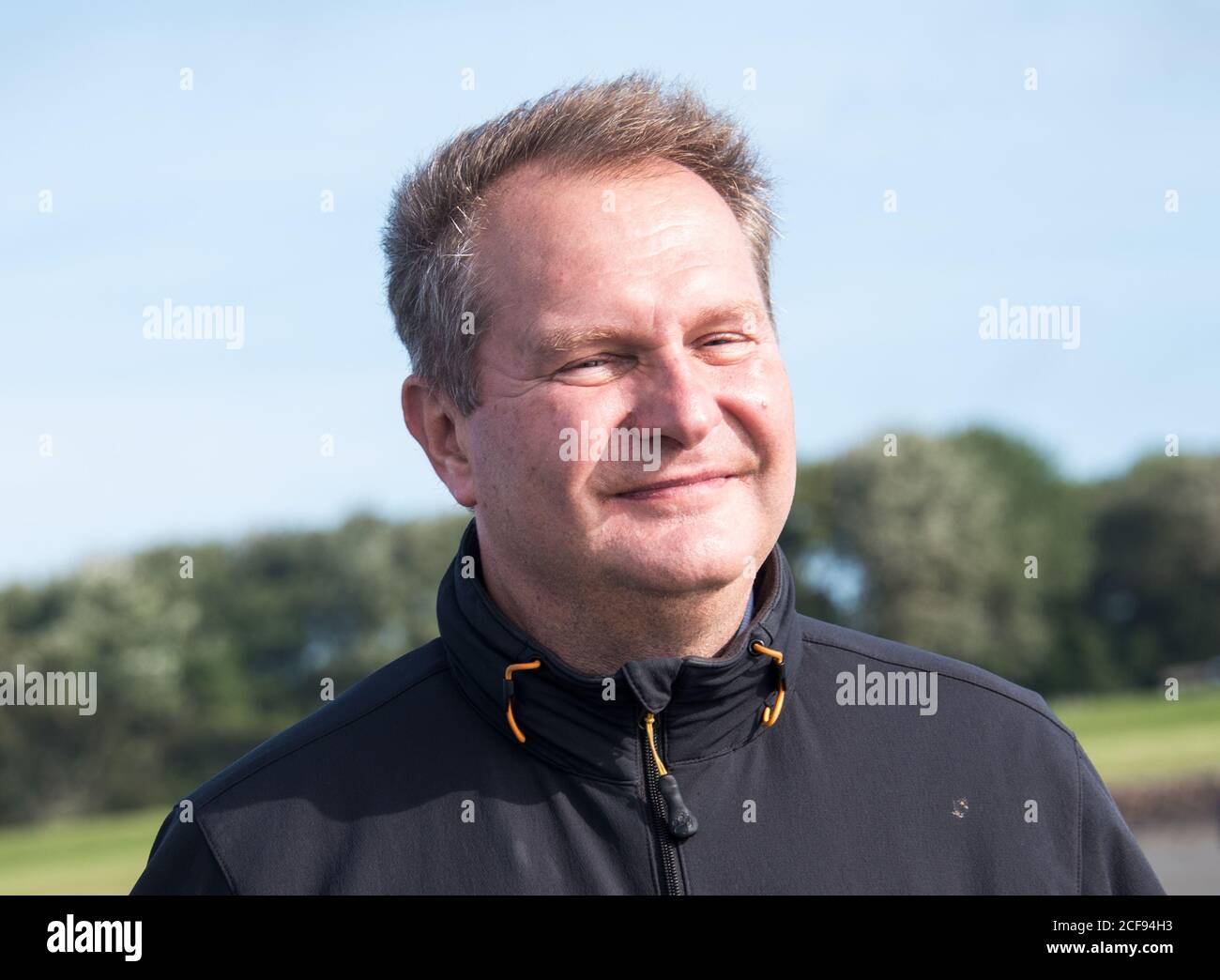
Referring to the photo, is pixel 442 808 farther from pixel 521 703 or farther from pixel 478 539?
pixel 478 539

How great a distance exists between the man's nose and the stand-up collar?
504 millimetres

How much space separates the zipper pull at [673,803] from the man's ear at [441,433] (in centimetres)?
79

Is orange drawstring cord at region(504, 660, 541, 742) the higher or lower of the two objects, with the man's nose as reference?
lower

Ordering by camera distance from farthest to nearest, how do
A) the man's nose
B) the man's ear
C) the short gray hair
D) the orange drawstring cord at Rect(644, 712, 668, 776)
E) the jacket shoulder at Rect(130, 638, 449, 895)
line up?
the man's ear → the short gray hair → the jacket shoulder at Rect(130, 638, 449, 895) → the orange drawstring cord at Rect(644, 712, 668, 776) → the man's nose

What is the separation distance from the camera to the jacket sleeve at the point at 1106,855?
117 inches

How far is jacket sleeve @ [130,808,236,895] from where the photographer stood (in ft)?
9.64

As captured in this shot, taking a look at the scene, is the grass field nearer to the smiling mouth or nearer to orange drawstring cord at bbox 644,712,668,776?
orange drawstring cord at bbox 644,712,668,776

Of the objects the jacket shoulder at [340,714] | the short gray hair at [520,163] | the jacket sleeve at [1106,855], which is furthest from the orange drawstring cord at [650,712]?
the jacket sleeve at [1106,855]

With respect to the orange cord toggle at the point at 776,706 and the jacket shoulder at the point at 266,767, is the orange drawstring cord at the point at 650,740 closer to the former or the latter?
the orange cord toggle at the point at 776,706

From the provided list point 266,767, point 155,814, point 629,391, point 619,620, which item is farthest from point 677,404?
point 155,814

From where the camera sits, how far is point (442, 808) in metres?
2.92


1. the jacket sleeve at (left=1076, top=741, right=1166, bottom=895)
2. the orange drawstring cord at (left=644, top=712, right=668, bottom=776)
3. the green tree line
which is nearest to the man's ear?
the orange drawstring cord at (left=644, top=712, right=668, bottom=776)

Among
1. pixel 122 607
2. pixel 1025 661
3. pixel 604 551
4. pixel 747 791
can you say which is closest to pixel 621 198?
pixel 604 551
